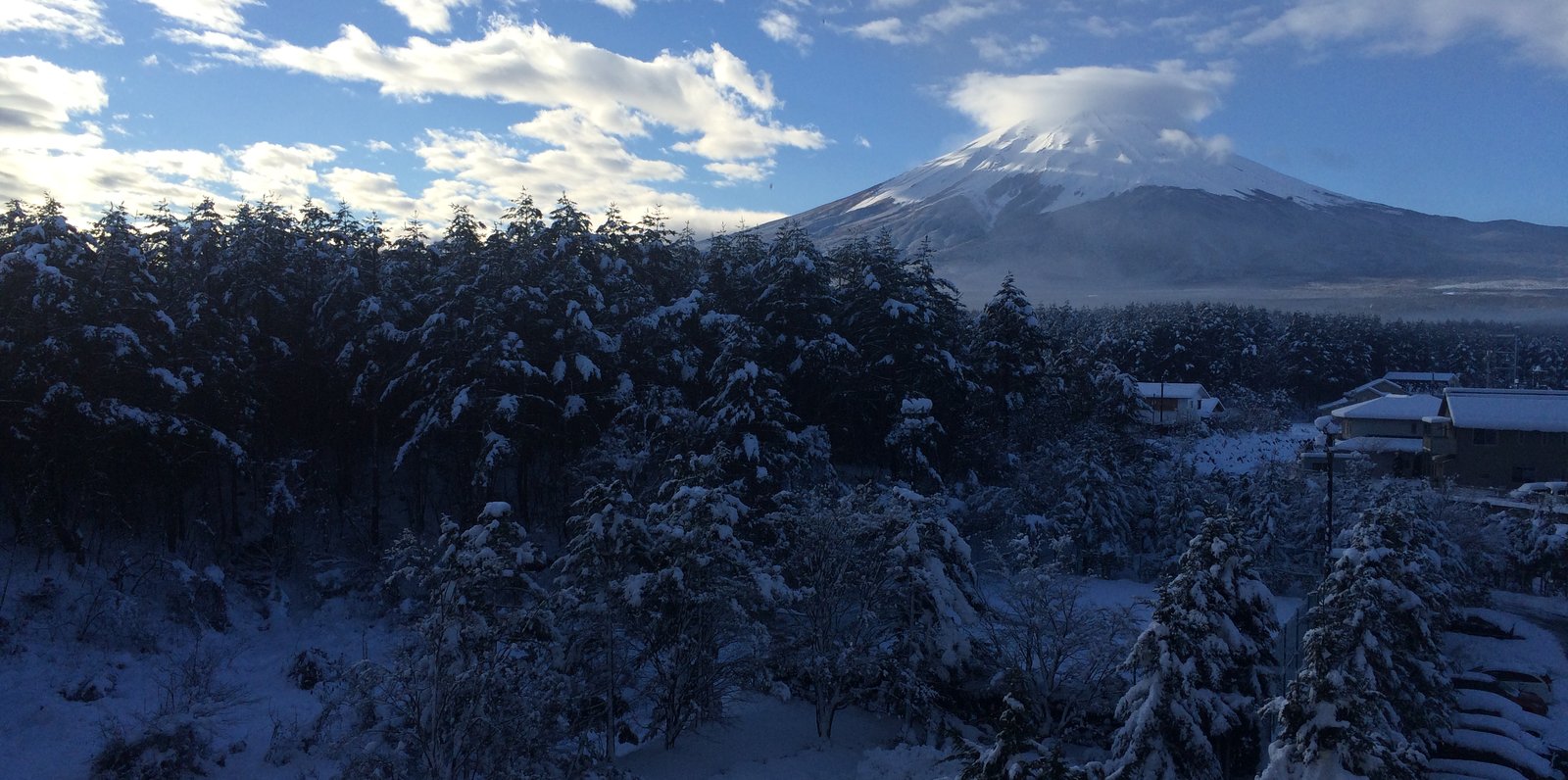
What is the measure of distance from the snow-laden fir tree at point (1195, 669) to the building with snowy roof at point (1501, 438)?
37014 millimetres

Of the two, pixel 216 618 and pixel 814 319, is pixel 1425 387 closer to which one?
pixel 814 319

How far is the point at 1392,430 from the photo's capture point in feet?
165

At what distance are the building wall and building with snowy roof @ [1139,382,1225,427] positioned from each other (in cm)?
1897

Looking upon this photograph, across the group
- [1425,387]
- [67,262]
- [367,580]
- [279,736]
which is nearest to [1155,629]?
[279,736]

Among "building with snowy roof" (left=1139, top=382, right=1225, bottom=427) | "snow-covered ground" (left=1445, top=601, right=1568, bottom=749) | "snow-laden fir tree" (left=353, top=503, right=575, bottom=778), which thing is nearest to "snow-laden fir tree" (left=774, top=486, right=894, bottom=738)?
"snow-laden fir tree" (left=353, top=503, right=575, bottom=778)

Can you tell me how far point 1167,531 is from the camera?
30.2 metres

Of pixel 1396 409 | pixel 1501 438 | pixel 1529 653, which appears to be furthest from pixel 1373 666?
pixel 1396 409

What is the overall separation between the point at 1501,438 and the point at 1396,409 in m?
8.97

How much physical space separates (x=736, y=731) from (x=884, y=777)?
3.82 m

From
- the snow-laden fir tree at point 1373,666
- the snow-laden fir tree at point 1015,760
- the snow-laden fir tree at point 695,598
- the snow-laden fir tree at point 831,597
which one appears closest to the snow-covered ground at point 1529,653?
the snow-laden fir tree at point 1373,666

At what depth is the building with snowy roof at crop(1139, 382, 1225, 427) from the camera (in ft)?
206

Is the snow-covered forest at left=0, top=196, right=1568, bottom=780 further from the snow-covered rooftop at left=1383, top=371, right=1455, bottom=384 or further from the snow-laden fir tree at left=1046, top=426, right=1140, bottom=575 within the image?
the snow-covered rooftop at left=1383, top=371, right=1455, bottom=384

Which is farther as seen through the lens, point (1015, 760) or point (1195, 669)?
point (1195, 669)

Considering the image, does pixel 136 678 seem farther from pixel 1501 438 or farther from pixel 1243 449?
pixel 1501 438
